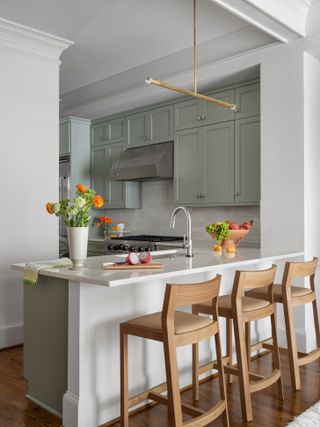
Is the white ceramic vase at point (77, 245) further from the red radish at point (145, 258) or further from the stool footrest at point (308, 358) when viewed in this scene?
the stool footrest at point (308, 358)

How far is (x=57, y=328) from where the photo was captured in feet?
8.38

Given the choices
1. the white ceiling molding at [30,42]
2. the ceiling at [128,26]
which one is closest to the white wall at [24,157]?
the white ceiling molding at [30,42]

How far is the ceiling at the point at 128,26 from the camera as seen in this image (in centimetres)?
353

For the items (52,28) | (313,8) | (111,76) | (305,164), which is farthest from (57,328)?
(111,76)

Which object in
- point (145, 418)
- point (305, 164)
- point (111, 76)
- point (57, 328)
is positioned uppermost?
point (111, 76)

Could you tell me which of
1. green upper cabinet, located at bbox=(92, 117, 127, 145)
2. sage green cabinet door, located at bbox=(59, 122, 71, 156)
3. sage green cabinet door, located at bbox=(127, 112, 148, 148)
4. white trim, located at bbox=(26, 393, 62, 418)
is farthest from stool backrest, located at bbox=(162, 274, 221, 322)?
sage green cabinet door, located at bbox=(59, 122, 71, 156)

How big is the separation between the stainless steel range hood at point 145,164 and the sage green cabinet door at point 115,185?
234 millimetres

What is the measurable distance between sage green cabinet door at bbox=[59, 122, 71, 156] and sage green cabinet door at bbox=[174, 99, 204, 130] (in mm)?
1846

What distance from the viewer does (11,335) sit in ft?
12.7

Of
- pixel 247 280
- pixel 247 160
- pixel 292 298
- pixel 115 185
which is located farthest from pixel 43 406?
pixel 115 185

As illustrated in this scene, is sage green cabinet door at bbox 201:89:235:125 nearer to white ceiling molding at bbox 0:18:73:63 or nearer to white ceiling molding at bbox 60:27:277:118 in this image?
white ceiling molding at bbox 60:27:277:118

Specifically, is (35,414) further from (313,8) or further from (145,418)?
(313,8)

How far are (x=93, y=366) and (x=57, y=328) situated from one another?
32 cm

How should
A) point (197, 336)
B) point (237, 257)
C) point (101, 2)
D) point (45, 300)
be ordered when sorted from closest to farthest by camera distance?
point (197, 336)
point (45, 300)
point (237, 257)
point (101, 2)
